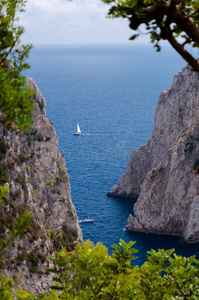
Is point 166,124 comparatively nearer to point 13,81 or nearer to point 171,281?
point 171,281

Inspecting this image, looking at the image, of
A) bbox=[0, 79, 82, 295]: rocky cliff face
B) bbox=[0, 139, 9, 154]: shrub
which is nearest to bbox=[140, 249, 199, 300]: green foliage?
bbox=[0, 79, 82, 295]: rocky cliff face

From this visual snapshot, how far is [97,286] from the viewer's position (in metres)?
17.7

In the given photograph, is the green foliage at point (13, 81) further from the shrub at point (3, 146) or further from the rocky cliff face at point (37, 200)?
the shrub at point (3, 146)

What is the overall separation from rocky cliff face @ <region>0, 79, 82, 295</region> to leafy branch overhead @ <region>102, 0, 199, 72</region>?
1553 inches

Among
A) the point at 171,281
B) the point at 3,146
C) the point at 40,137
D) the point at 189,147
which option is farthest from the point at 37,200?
the point at 171,281

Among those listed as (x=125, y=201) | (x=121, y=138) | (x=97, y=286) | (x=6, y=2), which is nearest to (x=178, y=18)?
(x=6, y=2)

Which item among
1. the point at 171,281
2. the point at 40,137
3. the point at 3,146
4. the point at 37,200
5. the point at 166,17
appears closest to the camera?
the point at 166,17

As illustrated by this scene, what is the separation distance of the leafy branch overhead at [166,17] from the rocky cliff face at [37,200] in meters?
39.4

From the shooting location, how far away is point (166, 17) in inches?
417

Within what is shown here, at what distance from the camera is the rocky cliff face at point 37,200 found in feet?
184

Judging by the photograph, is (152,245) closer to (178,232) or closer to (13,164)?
(178,232)

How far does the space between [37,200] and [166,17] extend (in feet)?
201

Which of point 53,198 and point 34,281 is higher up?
point 53,198

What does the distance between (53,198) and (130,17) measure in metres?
64.9
